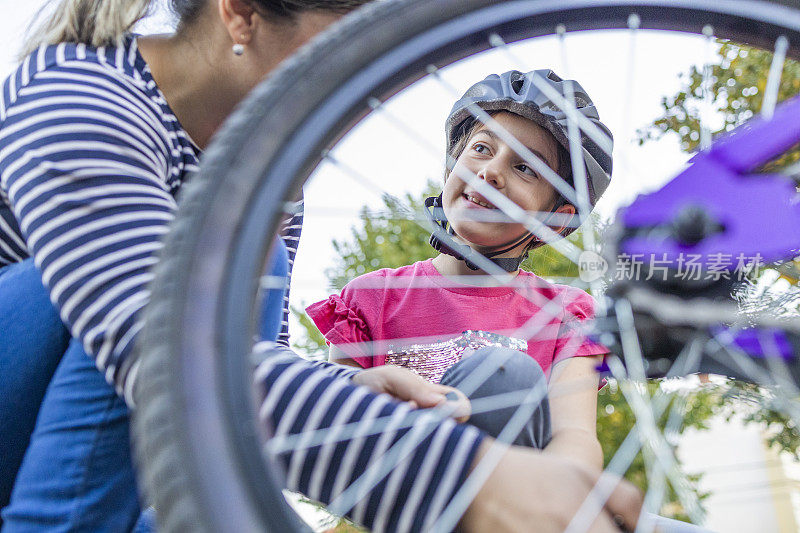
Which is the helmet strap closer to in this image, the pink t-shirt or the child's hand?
the pink t-shirt

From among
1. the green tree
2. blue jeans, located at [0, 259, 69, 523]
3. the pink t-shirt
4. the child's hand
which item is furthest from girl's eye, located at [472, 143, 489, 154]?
the green tree

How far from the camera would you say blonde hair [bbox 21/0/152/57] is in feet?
1.93

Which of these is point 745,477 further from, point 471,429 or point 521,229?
point 471,429

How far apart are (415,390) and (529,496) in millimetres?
153

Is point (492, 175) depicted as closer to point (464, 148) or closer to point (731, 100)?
point (464, 148)

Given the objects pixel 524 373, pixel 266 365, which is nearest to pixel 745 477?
pixel 524 373

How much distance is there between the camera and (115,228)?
434mm

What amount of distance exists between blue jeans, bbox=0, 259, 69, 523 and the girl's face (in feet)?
1.62

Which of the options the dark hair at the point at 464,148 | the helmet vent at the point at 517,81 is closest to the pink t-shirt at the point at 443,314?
the dark hair at the point at 464,148

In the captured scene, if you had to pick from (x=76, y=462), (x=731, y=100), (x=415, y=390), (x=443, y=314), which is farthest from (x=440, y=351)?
(x=731, y=100)

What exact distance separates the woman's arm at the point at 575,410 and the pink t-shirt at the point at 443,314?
0.02 meters

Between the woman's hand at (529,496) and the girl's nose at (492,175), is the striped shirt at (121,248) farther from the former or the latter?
the girl's nose at (492,175)

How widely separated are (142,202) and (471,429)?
267 mm

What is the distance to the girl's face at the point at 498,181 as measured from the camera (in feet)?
2.75
